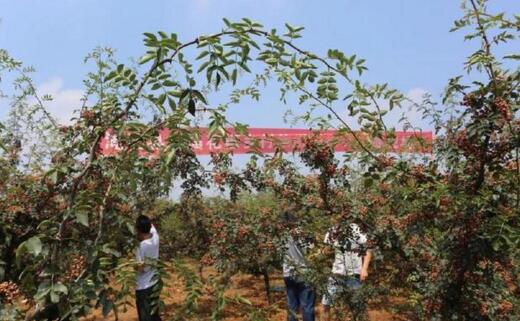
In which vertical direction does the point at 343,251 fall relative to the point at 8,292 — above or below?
below

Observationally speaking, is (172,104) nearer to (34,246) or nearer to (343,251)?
(34,246)

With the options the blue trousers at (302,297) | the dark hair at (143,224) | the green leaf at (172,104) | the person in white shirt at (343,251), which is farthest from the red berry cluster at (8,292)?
the blue trousers at (302,297)

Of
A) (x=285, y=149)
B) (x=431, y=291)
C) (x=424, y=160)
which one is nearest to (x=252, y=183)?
(x=285, y=149)

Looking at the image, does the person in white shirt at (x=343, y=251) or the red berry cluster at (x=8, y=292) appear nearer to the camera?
the red berry cluster at (x=8, y=292)

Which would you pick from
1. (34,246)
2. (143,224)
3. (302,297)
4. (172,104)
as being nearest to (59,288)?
(34,246)

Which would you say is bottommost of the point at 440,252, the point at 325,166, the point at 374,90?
the point at 440,252

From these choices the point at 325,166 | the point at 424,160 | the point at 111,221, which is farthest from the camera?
the point at 325,166

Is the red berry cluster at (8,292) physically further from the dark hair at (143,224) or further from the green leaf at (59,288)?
the dark hair at (143,224)

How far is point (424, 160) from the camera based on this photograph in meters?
3.72

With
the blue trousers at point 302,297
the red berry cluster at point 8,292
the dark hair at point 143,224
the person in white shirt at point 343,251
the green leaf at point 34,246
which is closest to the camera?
the green leaf at point 34,246

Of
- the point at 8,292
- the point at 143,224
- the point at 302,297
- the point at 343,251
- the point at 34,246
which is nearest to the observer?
the point at 34,246

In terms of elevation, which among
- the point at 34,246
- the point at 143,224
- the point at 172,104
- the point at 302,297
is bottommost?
the point at 302,297

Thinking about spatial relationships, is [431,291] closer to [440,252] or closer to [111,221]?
[440,252]

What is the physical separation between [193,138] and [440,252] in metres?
1.87
